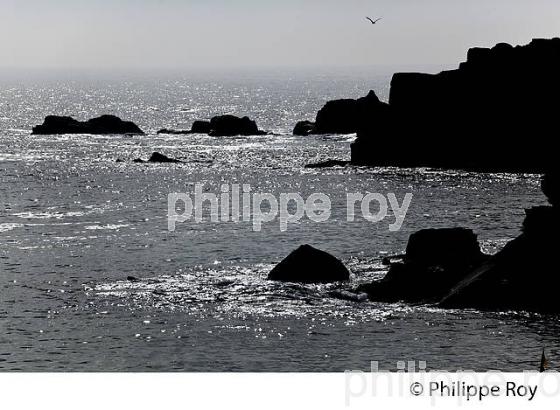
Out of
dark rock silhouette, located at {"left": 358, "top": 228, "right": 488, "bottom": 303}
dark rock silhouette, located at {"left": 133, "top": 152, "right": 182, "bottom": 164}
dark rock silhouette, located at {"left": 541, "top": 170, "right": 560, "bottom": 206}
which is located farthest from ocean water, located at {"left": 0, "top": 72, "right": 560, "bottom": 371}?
dark rock silhouette, located at {"left": 133, "top": 152, "right": 182, "bottom": 164}

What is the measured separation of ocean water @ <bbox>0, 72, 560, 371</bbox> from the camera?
50562 millimetres

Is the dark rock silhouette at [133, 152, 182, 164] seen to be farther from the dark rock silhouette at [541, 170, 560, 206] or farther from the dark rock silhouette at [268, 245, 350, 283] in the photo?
the dark rock silhouette at [541, 170, 560, 206]

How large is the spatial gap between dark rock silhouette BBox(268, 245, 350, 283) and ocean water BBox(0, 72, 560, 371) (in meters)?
1.24

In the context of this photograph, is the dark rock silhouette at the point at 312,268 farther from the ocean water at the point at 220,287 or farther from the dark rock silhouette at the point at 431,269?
the dark rock silhouette at the point at 431,269

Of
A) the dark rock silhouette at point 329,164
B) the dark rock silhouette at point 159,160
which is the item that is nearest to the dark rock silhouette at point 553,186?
the dark rock silhouette at point 329,164

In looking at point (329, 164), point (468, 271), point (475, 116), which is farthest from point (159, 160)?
point (468, 271)

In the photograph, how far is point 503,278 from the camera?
58.2 m

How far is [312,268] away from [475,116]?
8713 cm

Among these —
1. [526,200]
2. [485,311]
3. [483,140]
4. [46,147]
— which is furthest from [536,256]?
[46,147]

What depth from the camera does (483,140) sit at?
474 ft

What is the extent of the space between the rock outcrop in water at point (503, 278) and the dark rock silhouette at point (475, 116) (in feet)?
266

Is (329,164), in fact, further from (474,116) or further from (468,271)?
(468,271)

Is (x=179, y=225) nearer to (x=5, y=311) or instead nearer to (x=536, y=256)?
(x=5, y=311)

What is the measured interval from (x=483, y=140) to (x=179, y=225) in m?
63.8
